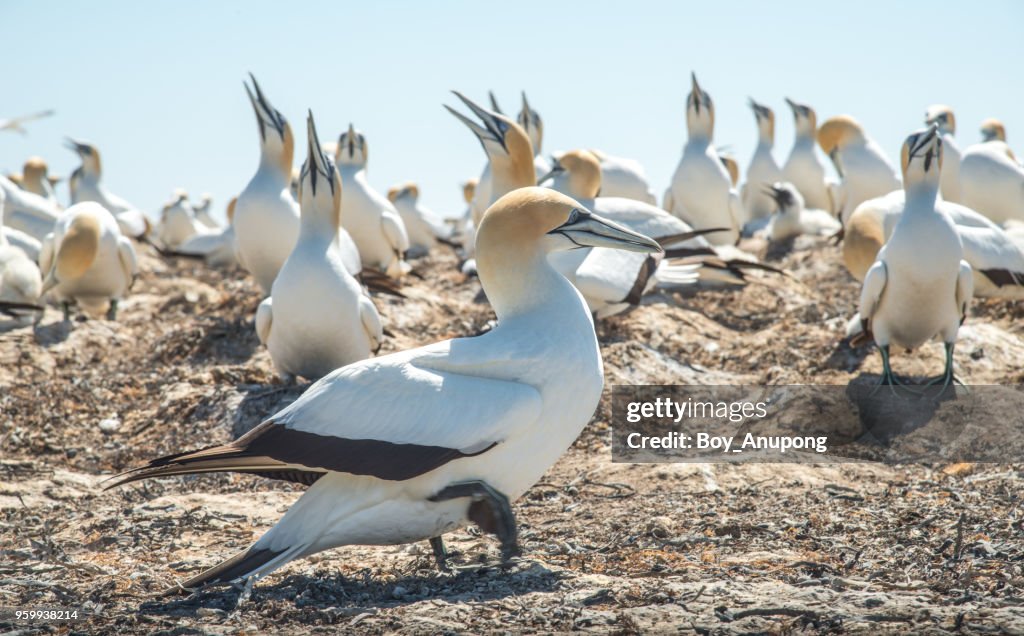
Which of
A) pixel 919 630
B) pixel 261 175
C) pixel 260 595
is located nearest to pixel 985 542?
pixel 919 630

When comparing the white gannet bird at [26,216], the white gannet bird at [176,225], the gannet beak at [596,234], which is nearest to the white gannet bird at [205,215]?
the white gannet bird at [176,225]

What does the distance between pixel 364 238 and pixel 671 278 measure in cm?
313

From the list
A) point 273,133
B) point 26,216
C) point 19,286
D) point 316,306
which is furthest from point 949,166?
point 26,216

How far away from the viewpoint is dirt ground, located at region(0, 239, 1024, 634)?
360cm

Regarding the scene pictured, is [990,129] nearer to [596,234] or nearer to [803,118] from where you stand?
[803,118]

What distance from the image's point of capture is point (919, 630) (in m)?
3.32

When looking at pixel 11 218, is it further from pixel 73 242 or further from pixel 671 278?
pixel 671 278

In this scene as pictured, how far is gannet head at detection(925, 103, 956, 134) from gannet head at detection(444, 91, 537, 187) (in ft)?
20.2

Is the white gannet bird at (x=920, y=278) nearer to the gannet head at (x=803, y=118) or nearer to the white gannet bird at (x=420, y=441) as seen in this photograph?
the white gannet bird at (x=420, y=441)

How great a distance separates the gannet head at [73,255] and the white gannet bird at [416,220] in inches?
248

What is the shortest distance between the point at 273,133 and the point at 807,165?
32.9 ft

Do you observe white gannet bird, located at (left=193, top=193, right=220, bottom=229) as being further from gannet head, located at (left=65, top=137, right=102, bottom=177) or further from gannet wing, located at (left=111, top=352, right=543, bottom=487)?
gannet wing, located at (left=111, top=352, right=543, bottom=487)

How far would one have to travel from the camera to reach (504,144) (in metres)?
8.73

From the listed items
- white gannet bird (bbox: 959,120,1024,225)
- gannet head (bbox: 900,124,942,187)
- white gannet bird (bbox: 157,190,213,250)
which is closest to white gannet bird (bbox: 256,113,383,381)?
gannet head (bbox: 900,124,942,187)
